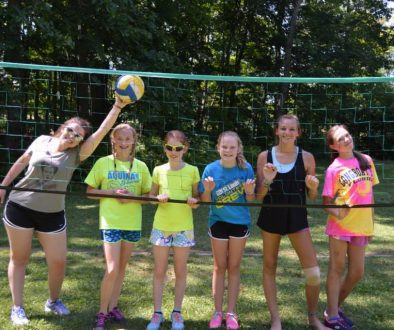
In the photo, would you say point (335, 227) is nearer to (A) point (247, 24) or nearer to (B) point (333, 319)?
(B) point (333, 319)

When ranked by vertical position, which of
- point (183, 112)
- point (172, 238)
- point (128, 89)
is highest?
point (183, 112)

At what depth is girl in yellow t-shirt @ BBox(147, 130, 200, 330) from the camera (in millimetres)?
3533

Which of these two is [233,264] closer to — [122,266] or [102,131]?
[122,266]

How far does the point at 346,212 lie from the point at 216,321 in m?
1.27

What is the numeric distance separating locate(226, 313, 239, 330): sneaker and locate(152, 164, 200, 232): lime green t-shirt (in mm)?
733

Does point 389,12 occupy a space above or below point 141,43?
above

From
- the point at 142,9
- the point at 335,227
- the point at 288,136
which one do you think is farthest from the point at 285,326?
the point at 142,9

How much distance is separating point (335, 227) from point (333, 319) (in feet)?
2.36

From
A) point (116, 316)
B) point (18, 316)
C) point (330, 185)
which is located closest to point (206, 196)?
point (330, 185)

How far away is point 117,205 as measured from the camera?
349 cm

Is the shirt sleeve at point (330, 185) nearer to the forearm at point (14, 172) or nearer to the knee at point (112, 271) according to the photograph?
the knee at point (112, 271)

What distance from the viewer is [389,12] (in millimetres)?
22109

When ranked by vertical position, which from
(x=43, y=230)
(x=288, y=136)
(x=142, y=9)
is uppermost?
(x=142, y=9)

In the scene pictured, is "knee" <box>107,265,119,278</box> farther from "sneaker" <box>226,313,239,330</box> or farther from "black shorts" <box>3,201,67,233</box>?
"sneaker" <box>226,313,239,330</box>
